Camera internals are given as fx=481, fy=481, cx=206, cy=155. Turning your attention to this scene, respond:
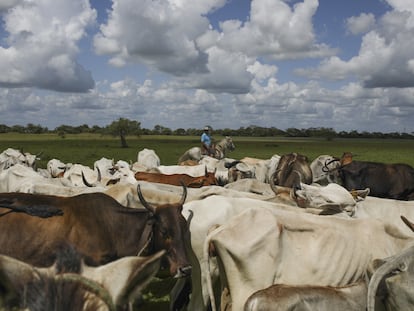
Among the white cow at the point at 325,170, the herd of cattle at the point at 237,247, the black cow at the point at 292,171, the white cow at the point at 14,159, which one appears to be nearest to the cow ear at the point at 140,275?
the herd of cattle at the point at 237,247

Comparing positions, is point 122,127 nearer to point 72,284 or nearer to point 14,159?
point 14,159

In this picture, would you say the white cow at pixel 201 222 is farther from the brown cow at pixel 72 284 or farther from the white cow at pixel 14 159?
the white cow at pixel 14 159

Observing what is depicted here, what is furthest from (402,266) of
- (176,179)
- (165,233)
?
(176,179)

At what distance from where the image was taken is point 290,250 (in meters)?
5.65

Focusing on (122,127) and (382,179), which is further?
(122,127)

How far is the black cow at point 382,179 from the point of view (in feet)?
43.0

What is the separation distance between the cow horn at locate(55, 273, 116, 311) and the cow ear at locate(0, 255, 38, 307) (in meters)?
0.17

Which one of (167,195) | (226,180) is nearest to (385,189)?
(226,180)

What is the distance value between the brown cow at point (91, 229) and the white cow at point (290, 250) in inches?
28.7

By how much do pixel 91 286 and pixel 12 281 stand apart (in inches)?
14.0

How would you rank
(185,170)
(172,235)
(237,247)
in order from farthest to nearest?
(185,170)
(172,235)
(237,247)

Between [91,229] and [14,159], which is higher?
[91,229]

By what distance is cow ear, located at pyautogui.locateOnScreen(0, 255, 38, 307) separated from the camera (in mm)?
2141

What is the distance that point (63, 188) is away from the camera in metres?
10.2
